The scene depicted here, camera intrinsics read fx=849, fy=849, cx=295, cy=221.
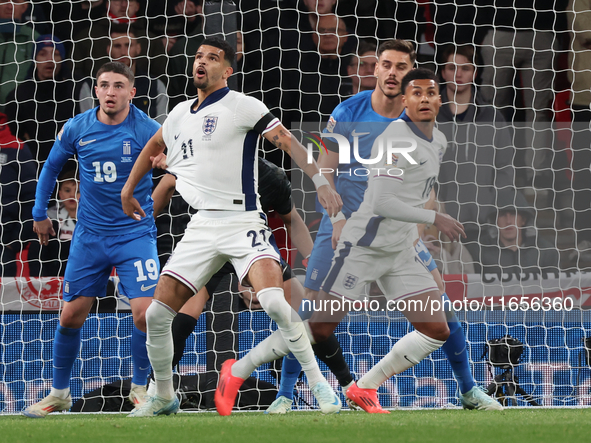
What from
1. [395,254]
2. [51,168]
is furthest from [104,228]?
[395,254]

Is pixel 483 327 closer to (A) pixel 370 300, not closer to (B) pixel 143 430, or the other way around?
(A) pixel 370 300

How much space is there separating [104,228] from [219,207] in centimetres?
97

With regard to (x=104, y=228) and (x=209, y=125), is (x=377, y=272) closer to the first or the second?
(x=209, y=125)

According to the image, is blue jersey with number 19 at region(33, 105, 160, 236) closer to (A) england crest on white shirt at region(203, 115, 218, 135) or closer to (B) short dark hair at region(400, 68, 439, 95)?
(A) england crest on white shirt at region(203, 115, 218, 135)

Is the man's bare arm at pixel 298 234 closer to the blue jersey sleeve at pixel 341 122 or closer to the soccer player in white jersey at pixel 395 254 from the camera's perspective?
the soccer player in white jersey at pixel 395 254

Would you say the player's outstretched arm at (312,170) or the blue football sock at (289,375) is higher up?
the player's outstretched arm at (312,170)

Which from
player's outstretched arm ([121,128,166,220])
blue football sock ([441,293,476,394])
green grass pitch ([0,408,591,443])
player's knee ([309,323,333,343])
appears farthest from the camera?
blue football sock ([441,293,476,394])

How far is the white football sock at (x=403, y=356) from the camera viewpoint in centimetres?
471

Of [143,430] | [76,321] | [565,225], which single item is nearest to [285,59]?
[565,225]

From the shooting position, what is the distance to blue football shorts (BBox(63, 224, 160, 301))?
5.00 m

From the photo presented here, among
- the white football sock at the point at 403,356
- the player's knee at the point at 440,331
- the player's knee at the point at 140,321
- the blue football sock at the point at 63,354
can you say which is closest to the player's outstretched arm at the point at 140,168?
the player's knee at the point at 140,321

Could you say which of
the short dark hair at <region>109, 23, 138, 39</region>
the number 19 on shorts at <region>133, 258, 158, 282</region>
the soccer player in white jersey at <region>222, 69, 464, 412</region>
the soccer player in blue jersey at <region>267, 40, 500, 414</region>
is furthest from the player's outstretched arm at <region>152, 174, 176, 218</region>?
the short dark hair at <region>109, 23, 138, 39</region>

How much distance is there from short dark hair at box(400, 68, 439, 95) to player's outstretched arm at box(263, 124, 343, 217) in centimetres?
96

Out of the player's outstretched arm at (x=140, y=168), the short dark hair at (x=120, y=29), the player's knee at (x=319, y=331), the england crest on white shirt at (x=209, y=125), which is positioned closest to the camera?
the england crest on white shirt at (x=209, y=125)
